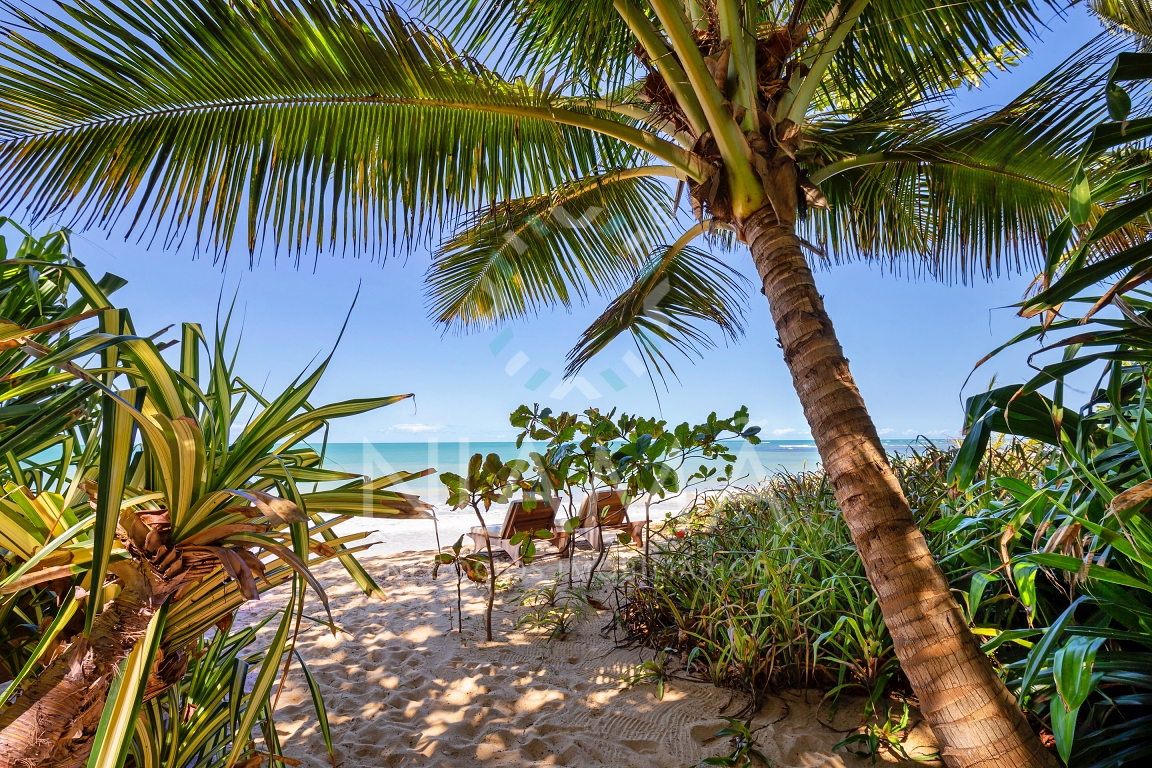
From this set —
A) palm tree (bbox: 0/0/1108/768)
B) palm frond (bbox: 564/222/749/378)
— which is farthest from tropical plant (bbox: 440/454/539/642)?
palm tree (bbox: 0/0/1108/768)

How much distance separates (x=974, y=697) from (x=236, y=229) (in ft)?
10.3

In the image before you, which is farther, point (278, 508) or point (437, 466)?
point (437, 466)

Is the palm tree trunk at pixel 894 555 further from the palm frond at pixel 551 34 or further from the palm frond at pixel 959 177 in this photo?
the palm frond at pixel 551 34

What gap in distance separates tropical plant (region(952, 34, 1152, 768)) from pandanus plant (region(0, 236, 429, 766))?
1332mm

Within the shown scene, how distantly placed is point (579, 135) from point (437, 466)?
1035 inches

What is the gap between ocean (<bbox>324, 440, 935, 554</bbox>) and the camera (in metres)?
6.51

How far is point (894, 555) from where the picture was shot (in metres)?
1.49

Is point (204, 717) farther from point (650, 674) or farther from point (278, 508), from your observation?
point (650, 674)

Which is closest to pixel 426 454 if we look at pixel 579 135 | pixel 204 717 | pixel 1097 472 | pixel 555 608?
pixel 555 608

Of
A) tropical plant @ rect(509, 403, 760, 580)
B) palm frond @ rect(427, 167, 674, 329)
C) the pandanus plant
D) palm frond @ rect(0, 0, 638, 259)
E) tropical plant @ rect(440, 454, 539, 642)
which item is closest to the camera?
the pandanus plant

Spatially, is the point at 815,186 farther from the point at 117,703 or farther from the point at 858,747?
the point at 117,703

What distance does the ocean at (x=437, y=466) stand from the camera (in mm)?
6508

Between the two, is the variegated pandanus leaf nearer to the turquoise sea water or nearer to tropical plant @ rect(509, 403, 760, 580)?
tropical plant @ rect(509, 403, 760, 580)

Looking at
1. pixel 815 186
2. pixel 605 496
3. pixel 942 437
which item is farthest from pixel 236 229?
pixel 942 437
